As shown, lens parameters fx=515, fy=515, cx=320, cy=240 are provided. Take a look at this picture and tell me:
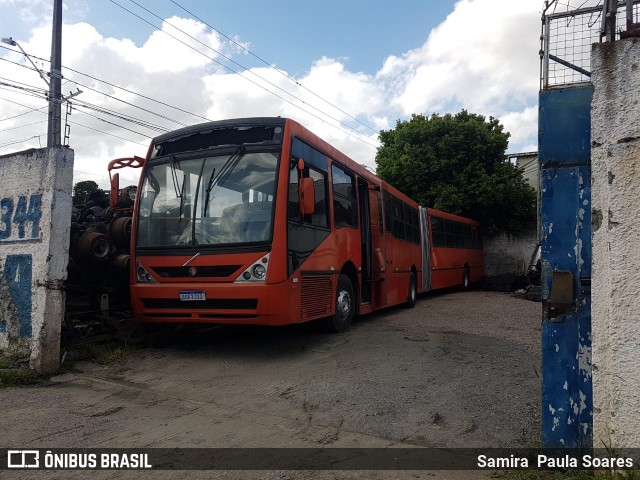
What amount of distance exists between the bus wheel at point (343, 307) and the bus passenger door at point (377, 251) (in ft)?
4.03

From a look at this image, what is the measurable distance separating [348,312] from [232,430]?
440 centimetres

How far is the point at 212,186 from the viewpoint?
6.74 metres

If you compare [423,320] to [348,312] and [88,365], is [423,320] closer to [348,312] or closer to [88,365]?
[348,312]

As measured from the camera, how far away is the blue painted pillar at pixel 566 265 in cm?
325

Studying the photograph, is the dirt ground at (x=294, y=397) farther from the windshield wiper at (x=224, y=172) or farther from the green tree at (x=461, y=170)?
the green tree at (x=461, y=170)

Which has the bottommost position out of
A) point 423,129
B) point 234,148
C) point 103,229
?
point 103,229

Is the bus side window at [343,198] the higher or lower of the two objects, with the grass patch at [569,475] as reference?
higher

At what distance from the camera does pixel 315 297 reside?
7.18 metres

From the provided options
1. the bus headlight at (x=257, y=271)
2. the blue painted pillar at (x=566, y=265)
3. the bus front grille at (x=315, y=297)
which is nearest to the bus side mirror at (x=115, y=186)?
the bus headlight at (x=257, y=271)

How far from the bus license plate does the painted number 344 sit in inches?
74.3

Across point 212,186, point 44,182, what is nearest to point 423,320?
point 212,186

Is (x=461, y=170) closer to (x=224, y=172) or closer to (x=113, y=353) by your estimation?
(x=224, y=172)

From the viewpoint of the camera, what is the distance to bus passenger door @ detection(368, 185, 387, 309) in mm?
9820

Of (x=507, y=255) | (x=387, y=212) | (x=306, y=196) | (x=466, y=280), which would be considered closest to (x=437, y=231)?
(x=466, y=280)
